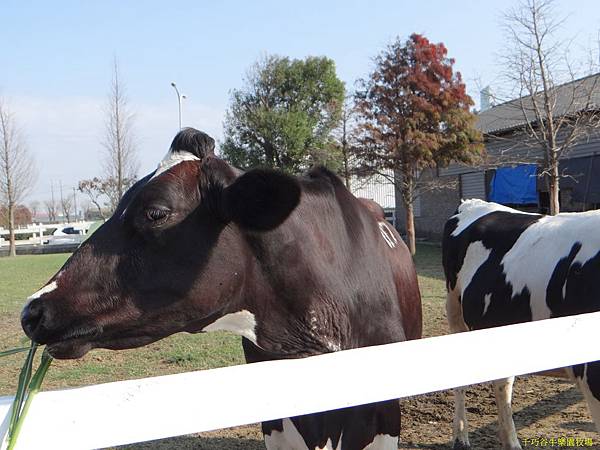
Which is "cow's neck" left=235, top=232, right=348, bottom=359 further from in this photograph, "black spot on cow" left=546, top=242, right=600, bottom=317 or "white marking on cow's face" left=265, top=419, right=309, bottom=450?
"black spot on cow" left=546, top=242, right=600, bottom=317

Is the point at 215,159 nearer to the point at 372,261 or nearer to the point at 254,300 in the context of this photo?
the point at 254,300

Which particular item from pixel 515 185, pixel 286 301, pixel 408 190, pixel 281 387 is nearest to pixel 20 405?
pixel 281 387

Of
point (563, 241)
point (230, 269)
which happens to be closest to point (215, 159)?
point (230, 269)

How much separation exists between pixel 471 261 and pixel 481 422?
138 centimetres

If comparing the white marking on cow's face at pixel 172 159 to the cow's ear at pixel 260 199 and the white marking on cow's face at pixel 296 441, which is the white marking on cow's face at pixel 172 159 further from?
the white marking on cow's face at pixel 296 441

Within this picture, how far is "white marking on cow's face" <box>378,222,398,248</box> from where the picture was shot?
3106 mm

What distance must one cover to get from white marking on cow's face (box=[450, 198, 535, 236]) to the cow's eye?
3.55 m

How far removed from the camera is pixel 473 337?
1.51m

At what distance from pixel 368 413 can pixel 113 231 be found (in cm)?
134

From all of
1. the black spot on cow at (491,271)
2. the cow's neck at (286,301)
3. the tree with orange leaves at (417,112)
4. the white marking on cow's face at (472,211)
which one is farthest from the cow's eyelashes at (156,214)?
the tree with orange leaves at (417,112)

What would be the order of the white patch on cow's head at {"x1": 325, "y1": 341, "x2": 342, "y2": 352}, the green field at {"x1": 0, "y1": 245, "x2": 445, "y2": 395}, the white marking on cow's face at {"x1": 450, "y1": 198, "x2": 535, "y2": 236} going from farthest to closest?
1. the green field at {"x1": 0, "y1": 245, "x2": 445, "y2": 395}
2. the white marking on cow's face at {"x1": 450, "y1": 198, "x2": 535, "y2": 236}
3. the white patch on cow's head at {"x1": 325, "y1": 341, "x2": 342, "y2": 352}

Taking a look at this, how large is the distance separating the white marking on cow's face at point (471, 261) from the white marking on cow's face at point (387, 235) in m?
1.22

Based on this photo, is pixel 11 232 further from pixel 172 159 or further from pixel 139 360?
pixel 172 159

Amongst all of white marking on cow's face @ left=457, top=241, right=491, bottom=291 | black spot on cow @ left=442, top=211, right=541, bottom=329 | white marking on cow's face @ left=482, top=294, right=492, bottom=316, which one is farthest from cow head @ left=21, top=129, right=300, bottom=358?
white marking on cow's face @ left=457, top=241, right=491, bottom=291
